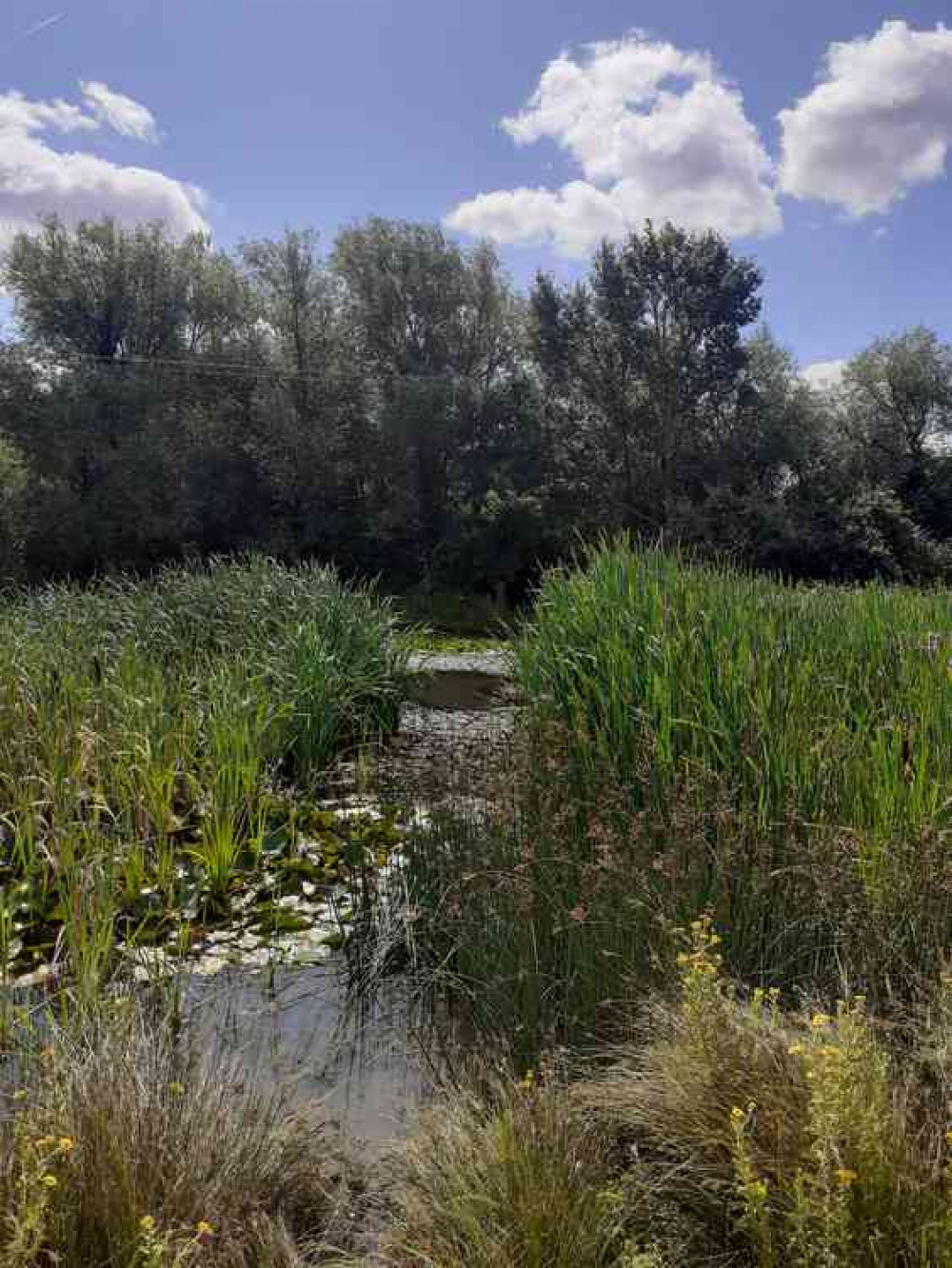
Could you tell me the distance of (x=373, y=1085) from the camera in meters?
2.68

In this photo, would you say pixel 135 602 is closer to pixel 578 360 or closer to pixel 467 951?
pixel 467 951

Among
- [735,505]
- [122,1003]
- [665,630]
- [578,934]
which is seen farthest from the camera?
[735,505]

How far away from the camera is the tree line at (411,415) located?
19812 mm

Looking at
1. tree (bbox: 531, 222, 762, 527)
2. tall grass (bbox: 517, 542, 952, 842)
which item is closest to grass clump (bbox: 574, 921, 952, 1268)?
tall grass (bbox: 517, 542, 952, 842)

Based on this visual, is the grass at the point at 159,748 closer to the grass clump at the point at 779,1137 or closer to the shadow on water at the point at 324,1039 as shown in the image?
the shadow on water at the point at 324,1039

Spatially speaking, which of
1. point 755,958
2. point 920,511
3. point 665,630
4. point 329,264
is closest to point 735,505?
point 920,511

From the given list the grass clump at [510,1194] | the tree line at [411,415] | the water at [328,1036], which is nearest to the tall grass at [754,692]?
the water at [328,1036]

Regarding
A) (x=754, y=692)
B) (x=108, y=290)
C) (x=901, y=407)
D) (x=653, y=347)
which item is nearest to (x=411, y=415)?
(x=653, y=347)

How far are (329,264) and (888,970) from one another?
2502 cm

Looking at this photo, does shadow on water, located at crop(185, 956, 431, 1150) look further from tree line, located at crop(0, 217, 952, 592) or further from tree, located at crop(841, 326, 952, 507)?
tree, located at crop(841, 326, 952, 507)

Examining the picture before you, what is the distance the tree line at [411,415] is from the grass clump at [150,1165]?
58.4 feet

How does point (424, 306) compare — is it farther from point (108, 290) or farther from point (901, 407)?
point (901, 407)

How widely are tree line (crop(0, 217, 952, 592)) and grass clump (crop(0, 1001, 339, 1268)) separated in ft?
58.4

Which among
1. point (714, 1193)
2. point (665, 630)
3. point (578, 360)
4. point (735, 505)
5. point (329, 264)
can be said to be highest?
point (329, 264)
